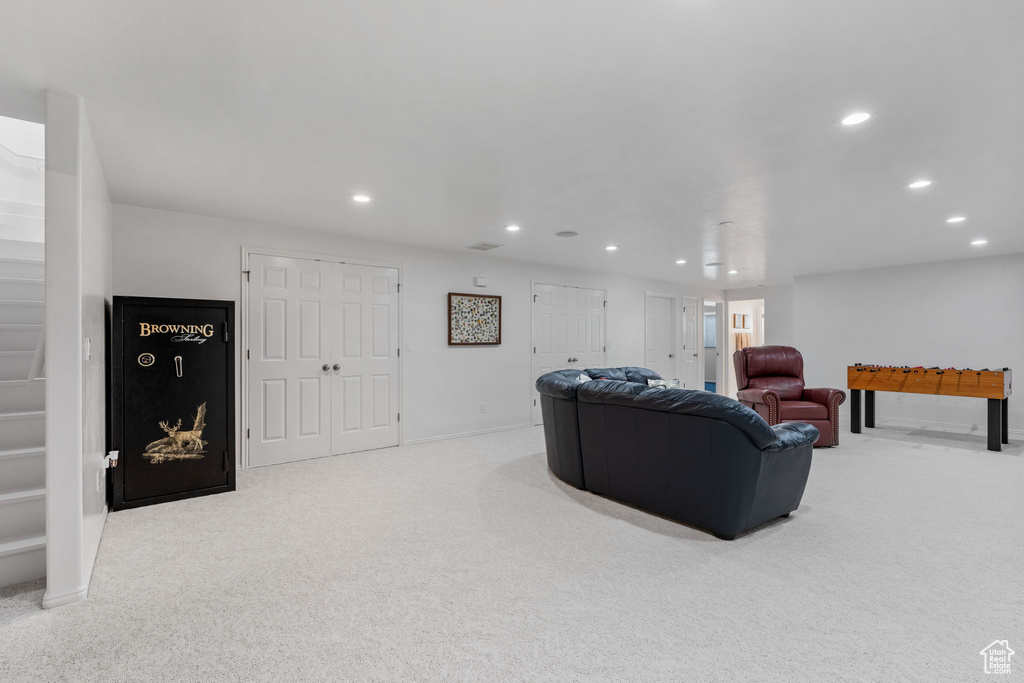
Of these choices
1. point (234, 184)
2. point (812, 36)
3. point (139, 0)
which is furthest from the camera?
point (234, 184)

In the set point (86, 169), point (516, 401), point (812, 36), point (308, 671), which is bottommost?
point (308, 671)

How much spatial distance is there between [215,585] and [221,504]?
1.36 m

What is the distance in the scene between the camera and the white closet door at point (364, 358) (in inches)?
202

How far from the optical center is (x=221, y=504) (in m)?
3.69

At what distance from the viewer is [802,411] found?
5.52 metres

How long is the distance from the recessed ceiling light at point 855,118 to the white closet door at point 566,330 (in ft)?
15.0

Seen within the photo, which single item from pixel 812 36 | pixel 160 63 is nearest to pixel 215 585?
pixel 160 63

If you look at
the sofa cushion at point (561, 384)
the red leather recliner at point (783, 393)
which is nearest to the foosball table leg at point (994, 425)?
the red leather recliner at point (783, 393)

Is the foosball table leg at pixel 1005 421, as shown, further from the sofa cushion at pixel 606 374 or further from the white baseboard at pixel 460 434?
the white baseboard at pixel 460 434

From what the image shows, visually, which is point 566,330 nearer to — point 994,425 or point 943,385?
point 943,385

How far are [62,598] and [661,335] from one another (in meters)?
7.99

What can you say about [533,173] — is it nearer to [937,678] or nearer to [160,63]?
[160,63]

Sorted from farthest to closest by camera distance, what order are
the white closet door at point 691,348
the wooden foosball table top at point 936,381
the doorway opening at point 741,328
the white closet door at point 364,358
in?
the doorway opening at point 741,328
the white closet door at point 691,348
the wooden foosball table top at point 936,381
the white closet door at point 364,358

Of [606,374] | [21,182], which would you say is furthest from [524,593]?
[21,182]
